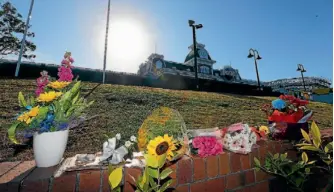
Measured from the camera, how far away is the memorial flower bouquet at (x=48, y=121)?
118cm

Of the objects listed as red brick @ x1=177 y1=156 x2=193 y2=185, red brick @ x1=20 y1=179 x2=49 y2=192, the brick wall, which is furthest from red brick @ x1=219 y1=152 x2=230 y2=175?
red brick @ x1=20 y1=179 x2=49 y2=192

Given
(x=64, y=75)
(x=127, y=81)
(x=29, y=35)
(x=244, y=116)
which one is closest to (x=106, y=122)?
(x=64, y=75)

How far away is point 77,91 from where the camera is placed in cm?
138

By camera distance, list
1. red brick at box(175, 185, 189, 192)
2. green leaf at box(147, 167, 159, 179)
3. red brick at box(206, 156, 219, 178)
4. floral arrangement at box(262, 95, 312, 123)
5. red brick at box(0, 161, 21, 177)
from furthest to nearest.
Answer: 1. floral arrangement at box(262, 95, 312, 123)
2. red brick at box(206, 156, 219, 178)
3. red brick at box(175, 185, 189, 192)
4. red brick at box(0, 161, 21, 177)
5. green leaf at box(147, 167, 159, 179)

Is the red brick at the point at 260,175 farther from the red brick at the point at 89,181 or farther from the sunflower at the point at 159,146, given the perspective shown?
the red brick at the point at 89,181

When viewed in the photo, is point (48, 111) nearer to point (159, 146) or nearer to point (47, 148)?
point (47, 148)

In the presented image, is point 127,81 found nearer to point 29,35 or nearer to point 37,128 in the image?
point 29,35

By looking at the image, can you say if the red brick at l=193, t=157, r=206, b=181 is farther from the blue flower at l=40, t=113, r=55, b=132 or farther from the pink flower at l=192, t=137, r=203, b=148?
the blue flower at l=40, t=113, r=55, b=132

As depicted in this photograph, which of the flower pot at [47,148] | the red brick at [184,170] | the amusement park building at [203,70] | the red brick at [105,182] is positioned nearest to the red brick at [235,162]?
the red brick at [184,170]

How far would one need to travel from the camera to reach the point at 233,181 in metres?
1.48

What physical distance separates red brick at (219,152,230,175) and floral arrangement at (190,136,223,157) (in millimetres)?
43

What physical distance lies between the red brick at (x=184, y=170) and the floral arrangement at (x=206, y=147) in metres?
0.12

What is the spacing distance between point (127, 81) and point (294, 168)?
14.0 m

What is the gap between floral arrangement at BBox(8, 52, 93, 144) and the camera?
1176 millimetres
